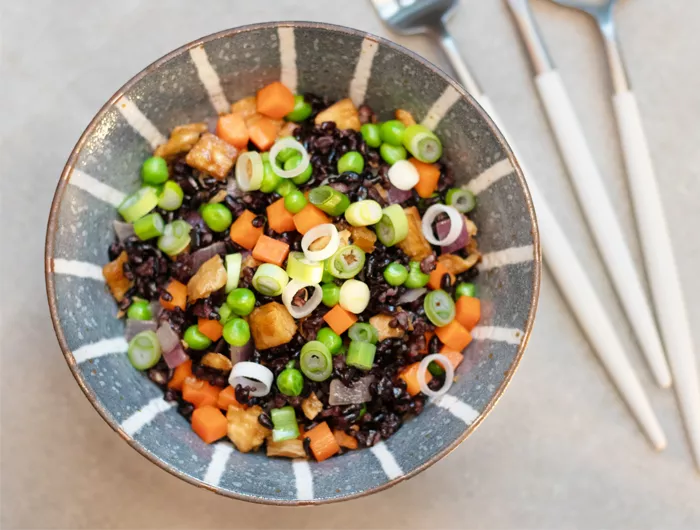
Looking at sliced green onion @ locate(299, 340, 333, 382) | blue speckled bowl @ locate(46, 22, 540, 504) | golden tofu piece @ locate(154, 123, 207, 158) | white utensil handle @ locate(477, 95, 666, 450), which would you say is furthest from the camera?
white utensil handle @ locate(477, 95, 666, 450)

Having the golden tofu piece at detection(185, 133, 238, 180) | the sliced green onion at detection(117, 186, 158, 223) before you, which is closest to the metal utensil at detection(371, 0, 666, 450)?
the golden tofu piece at detection(185, 133, 238, 180)

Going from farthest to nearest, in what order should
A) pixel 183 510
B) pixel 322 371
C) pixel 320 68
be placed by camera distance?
pixel 183 510
pixel 320 68
pixel 322 371

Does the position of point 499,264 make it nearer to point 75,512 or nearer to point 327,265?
point 327,265

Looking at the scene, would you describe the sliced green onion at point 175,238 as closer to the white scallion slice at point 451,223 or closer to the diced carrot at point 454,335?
the white scallion slice at point 451,223

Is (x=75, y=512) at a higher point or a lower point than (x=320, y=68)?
lower

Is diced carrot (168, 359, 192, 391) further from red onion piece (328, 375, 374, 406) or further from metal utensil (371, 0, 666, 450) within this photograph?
metal utensil (371, 0, 666, 450)

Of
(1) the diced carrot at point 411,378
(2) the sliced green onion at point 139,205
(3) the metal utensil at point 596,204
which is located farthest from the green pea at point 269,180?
(3) the metal utensil at point 596,204

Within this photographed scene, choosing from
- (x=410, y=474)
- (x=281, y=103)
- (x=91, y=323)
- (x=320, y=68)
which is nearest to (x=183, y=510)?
(x=91, y=323)
